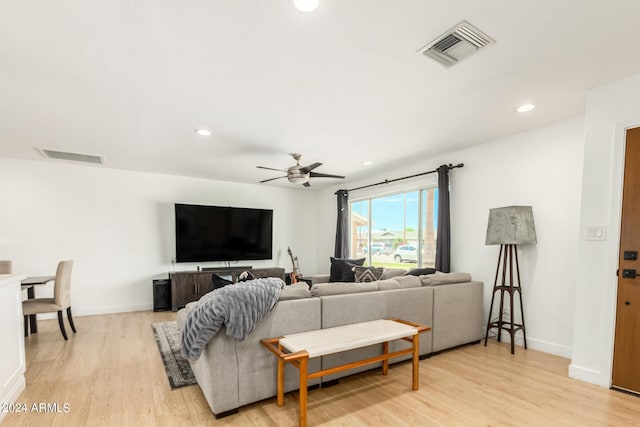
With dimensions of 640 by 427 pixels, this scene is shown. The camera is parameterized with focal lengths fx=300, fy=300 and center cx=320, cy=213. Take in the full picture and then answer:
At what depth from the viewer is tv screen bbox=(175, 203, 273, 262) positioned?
18.3 feet

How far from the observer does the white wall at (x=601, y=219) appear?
2465 mm

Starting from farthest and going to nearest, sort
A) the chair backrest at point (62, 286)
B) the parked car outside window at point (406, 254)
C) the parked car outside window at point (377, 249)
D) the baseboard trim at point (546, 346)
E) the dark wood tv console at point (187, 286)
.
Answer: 1. the parked car outside window at point (377, 249)
2. the dark wood tv console at point (187, 286)
3. the parked car outside window at point (406, 254)
4. the chair backrest at point (62, 286)
5. the baseboard trim at point (546, 346)

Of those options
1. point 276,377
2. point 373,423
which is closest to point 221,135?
point 276,377

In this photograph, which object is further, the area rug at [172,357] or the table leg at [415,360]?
the area rug at [172,357]

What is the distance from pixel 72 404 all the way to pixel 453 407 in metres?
2.87

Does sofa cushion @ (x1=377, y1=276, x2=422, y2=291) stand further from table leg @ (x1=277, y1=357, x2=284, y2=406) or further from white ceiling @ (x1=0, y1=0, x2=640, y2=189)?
white ceiling @ (x1=0, y1=0, x2=640, y2=189)

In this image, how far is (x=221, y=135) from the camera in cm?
357

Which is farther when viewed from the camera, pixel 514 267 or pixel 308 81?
pixel 514 267

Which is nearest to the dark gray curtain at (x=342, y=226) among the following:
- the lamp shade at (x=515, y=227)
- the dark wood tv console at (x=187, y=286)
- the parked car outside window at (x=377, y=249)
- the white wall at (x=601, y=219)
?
the parked car outside window at (x=377, y=249)

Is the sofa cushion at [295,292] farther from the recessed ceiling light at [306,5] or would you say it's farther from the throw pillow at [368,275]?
the recessed ceiling light at [306,5]

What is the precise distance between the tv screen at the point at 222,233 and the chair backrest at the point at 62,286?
178 centimetres

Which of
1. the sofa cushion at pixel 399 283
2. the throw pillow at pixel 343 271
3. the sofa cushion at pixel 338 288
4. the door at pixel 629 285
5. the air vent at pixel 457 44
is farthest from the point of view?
the throw pillow at pixel 343 271

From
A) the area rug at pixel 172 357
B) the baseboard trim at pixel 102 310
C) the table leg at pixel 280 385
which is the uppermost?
the table leg at pixel 280 385

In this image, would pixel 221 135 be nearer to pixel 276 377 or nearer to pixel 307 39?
pixel 307 39
